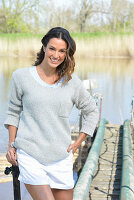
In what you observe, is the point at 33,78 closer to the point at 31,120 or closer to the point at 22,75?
the point at 22,75

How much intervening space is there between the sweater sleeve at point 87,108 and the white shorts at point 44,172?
7.3 inches

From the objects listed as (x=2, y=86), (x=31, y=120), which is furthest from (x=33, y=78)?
(x=2, y=86)

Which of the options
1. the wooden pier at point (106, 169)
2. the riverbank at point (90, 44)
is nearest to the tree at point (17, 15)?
the riverbank at point (90, 44)

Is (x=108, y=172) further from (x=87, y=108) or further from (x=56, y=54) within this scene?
(x=56, y=54)

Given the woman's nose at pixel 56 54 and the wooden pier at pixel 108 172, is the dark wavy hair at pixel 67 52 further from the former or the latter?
the wooden pier at pixel 108 172

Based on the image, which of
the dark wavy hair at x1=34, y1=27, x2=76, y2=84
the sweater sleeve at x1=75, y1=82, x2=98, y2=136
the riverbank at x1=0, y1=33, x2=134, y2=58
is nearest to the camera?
the dark wavy hair at x1=34, y1=27, x2=76, y2=84

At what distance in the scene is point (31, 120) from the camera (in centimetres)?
150

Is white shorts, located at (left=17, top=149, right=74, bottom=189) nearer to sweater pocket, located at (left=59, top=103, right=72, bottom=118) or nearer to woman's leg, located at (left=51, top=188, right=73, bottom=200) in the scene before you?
woman's leg, located at (left=51, top=188, right=73, bottom=200)

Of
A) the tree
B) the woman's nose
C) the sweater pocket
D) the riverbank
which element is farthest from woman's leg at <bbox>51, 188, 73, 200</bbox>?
the tree

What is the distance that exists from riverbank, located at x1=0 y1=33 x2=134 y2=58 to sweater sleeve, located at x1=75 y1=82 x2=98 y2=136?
18.3 m

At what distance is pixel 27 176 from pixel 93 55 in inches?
781

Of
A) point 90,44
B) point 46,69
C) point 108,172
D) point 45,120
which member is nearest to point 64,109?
point 45,120

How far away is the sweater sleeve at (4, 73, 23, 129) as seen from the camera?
151cm

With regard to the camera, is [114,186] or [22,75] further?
[114,186]
